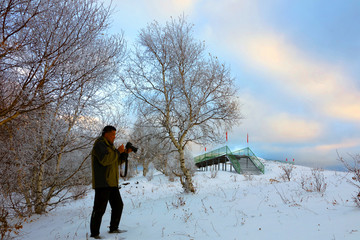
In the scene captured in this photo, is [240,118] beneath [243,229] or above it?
above

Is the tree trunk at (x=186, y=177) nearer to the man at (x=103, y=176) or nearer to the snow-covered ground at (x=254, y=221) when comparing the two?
the snow-covered ground at (x=254, y=221)

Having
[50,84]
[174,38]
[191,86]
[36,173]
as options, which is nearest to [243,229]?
[50,84]

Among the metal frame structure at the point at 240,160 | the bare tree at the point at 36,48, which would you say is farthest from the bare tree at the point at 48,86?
the metal frame structure at the point at 240,160

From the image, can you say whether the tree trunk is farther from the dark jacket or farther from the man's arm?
Answer: the man's arm

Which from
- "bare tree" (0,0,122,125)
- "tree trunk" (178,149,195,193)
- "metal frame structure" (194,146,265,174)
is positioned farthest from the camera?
"metal frame structure" (194,146,265,174)

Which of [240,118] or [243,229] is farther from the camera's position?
[240,118]

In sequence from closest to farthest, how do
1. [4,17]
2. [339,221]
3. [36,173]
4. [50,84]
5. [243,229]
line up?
[4,17], [339,221], [243,229], [50,84], [36,173]

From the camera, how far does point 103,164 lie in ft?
12.7

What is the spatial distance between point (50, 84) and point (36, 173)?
4367mm

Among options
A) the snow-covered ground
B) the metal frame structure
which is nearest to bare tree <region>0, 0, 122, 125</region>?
the snow-covered ground

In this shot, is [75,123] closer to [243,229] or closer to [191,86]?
[191,86]

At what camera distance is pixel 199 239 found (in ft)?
12.4

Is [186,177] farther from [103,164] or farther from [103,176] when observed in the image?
[103,164]

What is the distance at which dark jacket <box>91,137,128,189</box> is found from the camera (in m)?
3.89
